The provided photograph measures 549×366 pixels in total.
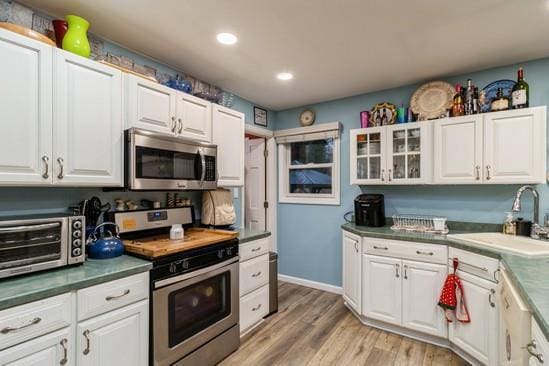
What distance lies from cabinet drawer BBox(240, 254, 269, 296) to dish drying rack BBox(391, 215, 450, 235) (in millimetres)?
1332

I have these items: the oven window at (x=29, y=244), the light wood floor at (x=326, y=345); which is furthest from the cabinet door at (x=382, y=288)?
the oven window at (x=29, y=244)

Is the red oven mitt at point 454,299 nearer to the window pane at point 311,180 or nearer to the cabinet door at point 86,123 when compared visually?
A: the window pane at point 311,180

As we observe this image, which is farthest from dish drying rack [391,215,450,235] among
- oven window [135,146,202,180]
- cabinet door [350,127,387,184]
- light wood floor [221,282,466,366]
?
oven window [135,146,202,180]

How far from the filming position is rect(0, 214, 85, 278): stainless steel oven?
1345 millimetres

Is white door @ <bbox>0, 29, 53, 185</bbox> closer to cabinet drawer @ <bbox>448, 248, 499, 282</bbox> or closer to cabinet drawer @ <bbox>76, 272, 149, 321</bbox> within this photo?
cabinet drawer @ <bbox>76, 272, 149, 321</bbox>

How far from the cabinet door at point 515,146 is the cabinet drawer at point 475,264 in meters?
0.70

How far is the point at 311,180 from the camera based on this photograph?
152 inches

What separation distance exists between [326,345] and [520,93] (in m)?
2.64

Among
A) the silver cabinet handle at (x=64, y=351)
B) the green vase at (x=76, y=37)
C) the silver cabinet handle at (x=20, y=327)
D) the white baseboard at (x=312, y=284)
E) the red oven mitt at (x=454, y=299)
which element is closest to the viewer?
the silver cabinet handle at (x=20, y=327)

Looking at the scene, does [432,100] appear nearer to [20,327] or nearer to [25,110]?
→ [25,110]

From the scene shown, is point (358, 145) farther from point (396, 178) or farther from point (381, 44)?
point (381, 44)

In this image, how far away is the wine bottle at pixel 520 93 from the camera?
226 centimetres

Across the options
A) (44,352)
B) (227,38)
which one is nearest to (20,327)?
(44,352)

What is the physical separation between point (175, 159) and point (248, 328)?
65.2 inches
